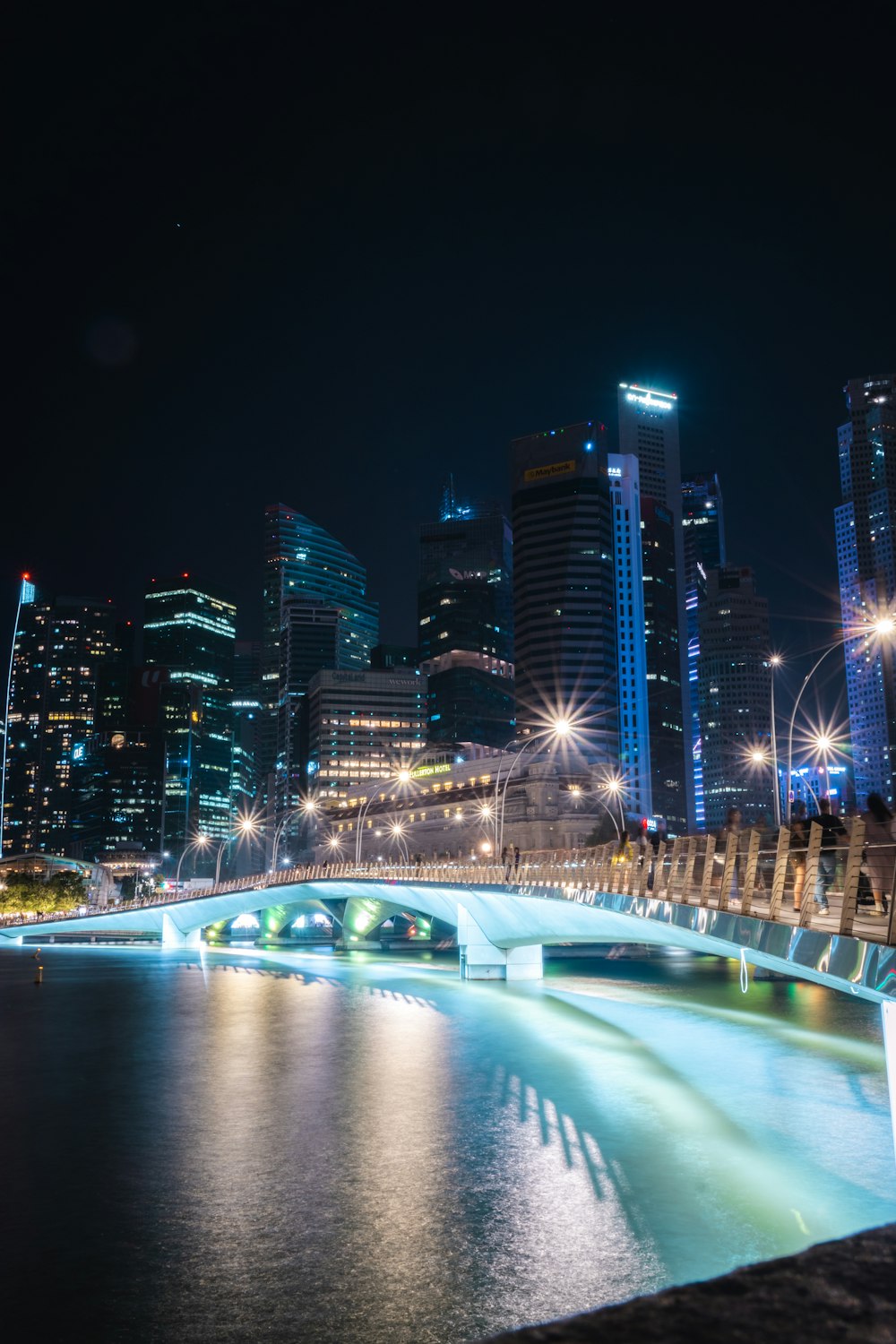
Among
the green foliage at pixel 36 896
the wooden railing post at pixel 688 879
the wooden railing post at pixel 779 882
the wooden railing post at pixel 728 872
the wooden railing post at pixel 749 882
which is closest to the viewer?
the wooden railing post at pixel 779 882

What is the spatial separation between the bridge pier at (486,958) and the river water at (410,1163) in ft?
54.8

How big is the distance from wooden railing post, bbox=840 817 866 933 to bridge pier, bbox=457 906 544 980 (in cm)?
5157

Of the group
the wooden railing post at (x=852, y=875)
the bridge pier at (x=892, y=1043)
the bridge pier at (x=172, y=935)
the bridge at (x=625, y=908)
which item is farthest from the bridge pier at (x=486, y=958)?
the bridge pier at (x=892, y=1043)

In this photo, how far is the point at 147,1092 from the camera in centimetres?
3134

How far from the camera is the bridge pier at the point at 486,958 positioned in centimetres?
6481

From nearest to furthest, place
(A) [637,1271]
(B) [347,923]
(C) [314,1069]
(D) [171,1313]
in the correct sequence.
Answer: (D) [171,1313] → (A) [637,1271] → (C) [314,1069] → (B) [347,923]

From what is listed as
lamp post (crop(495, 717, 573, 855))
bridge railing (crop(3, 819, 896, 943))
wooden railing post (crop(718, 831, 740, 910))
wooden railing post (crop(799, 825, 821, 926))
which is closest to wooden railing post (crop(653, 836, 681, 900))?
bridge railing (crop(3, 819, 896, 943))

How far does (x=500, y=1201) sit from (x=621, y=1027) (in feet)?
87.0

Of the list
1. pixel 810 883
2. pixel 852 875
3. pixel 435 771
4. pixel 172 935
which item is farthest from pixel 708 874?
pixel 435 771

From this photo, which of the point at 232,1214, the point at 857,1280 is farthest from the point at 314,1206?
the point at 857,1280

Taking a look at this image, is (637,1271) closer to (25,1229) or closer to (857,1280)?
(25,1229)

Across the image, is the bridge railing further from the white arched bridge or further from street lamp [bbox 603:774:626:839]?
street lamp [bbox 603:774:626:839]

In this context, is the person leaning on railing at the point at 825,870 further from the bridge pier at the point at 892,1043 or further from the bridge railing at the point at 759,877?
the bridge pier at the point at 892,1043

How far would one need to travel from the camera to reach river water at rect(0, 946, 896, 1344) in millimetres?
14906
